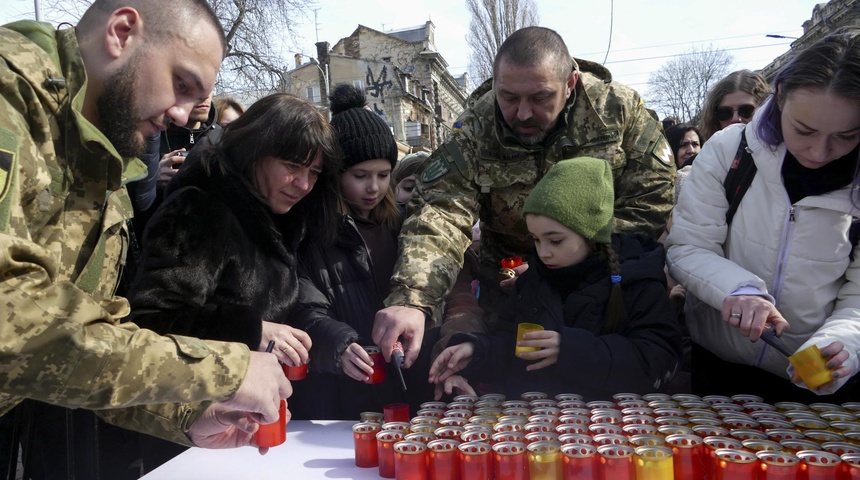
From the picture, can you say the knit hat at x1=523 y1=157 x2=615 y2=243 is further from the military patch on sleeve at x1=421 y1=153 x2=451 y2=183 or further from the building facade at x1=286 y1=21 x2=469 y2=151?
the building facade at x1=286 y1=21 x2=469 y2=151

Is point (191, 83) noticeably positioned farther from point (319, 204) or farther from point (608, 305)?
point (608, 305)

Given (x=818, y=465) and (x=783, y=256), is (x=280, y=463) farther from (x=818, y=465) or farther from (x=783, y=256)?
(x=783, y=256)

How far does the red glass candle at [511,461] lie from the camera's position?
1.52 meters

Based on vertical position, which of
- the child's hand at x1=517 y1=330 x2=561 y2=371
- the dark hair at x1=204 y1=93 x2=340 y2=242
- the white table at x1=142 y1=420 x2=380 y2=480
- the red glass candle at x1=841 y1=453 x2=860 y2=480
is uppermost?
the dark hair at x1=204 y1=93 x2=340 y2=242

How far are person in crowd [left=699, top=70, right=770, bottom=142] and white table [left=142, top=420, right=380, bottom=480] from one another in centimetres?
318

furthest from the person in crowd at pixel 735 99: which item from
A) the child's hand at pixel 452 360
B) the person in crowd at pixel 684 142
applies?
the child's hand at pixel 452 360

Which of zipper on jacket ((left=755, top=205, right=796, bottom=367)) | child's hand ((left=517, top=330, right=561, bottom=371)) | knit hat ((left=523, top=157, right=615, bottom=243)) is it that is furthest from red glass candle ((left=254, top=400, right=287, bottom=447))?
zipper on jacket ((left=755, top=205, right=796, bottom=367))

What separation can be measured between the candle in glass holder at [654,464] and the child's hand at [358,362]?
94 centimetres

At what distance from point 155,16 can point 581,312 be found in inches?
66.8

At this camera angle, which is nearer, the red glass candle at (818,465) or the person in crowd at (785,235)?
the red glass candle at (818,465)

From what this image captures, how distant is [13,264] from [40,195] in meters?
0.39

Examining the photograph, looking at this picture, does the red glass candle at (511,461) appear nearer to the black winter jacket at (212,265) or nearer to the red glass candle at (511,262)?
the black winter jacket at (212,265)

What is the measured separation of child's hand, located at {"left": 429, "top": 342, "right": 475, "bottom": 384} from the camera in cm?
213

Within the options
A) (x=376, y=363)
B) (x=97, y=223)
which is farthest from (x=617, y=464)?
(x=97, y=223)
